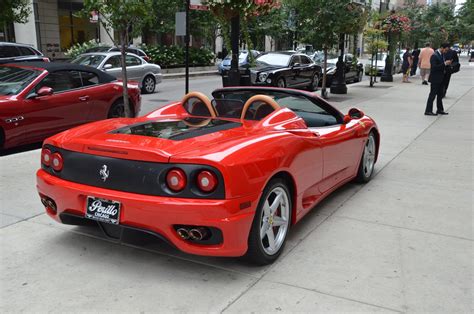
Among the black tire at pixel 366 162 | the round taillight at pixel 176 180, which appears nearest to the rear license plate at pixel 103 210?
the round taillight at pixel 176 180

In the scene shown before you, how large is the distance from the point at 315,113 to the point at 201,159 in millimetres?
2444

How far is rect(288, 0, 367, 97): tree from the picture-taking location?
1459 cm

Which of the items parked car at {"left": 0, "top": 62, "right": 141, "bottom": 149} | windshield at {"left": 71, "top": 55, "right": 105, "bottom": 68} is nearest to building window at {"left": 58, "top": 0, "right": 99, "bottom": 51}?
windshield at {"left": 71, "top": 55, "right": 105, "bottom": 68}

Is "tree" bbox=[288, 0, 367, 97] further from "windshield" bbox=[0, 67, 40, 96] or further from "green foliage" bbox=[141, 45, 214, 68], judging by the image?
"green foliage" bbox=[141, 45, 214, 68]

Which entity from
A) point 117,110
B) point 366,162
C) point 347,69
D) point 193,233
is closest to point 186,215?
point 193,233

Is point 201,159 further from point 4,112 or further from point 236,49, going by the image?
point 236,49

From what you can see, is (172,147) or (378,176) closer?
(172,147)

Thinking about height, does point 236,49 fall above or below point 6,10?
below

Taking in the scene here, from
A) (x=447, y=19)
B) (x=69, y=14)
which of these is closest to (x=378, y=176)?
(x=69, y=14)

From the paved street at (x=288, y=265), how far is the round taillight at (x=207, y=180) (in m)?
0.70

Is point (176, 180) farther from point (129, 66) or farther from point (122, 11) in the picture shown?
point (129, 66)

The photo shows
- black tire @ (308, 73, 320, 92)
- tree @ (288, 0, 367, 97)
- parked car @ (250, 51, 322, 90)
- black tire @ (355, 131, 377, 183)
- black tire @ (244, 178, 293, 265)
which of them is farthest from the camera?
black tire @ (308, 73, 320, 92)

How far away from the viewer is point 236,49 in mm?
9883

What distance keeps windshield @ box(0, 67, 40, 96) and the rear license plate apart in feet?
16.1
